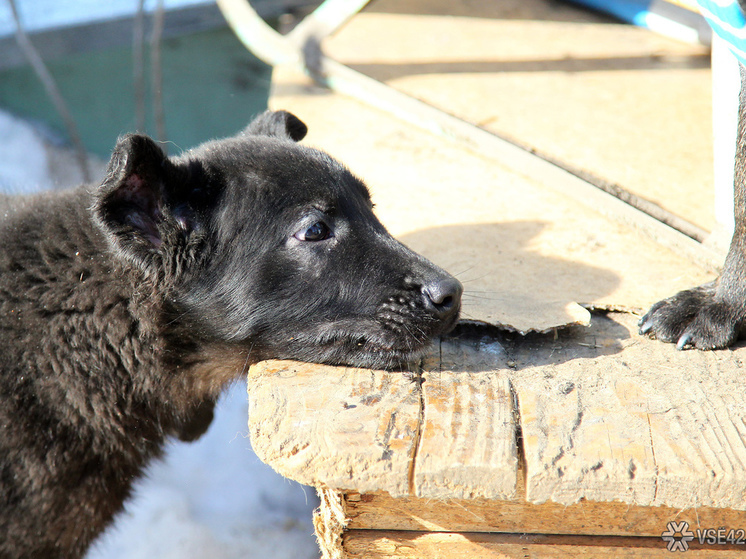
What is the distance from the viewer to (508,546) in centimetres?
214

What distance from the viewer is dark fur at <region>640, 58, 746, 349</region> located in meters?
2.26

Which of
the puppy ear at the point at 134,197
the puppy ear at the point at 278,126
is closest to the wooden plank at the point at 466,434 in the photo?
the puppy ear at the point at 134,197

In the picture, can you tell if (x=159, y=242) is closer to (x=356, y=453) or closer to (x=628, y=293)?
(x=356, y=453)

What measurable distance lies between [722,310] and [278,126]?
1817mm

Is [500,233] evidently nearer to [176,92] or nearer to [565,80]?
[565,80]

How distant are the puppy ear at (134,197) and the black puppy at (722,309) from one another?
5.50 ft

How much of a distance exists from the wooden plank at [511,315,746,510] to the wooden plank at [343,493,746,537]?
0.89 feet

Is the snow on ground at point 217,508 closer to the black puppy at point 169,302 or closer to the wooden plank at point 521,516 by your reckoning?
the black puppy at point 169,302

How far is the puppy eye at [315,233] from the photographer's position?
2.33 metres

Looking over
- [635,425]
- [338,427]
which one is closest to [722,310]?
[635,425]

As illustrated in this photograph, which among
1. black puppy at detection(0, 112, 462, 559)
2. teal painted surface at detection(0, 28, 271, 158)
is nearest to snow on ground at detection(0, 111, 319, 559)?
black puppy at detection(0, 112, 462, 559)

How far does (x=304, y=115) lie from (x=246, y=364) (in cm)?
223

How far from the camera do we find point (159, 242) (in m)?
2.25

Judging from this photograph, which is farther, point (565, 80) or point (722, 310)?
point (565, 80)
